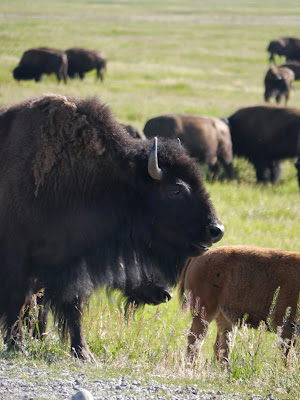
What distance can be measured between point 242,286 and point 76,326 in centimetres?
154

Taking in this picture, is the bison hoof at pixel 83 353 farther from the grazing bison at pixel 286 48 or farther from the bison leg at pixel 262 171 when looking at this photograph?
the grazing bison at pixel 286 48

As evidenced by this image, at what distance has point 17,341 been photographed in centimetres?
455

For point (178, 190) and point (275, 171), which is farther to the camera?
point (275, 171)

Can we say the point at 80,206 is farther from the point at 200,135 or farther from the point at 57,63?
the point at 57,63

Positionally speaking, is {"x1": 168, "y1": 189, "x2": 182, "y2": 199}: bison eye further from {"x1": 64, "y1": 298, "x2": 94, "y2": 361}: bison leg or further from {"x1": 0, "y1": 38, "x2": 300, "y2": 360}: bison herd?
{"x1": 64, "y1": 298, "x2": 94, "y2": 361}: bison leg

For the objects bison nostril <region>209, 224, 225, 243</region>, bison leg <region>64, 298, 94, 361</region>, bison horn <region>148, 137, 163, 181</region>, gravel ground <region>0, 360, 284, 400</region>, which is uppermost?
bison horn <region>148, 137, 163, 181</region>

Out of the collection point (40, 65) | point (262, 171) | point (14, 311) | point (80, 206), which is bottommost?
point (262, 171)

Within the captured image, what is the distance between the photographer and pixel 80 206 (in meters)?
5.18

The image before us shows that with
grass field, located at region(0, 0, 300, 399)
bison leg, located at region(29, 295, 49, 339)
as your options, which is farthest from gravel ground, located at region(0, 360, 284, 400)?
bison leg, located at region(29, 295, 49, 339)

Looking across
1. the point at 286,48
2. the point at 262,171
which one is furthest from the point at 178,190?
the point at 286,48

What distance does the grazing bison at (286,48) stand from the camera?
43969 millimetres

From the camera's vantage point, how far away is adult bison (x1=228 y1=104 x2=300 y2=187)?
15742mm

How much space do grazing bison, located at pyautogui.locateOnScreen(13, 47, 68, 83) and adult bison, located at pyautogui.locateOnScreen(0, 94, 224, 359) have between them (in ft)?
76.4

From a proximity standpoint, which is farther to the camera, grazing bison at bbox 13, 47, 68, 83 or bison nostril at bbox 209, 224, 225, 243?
grazing bison at bbox 13, 47, 68, 83
